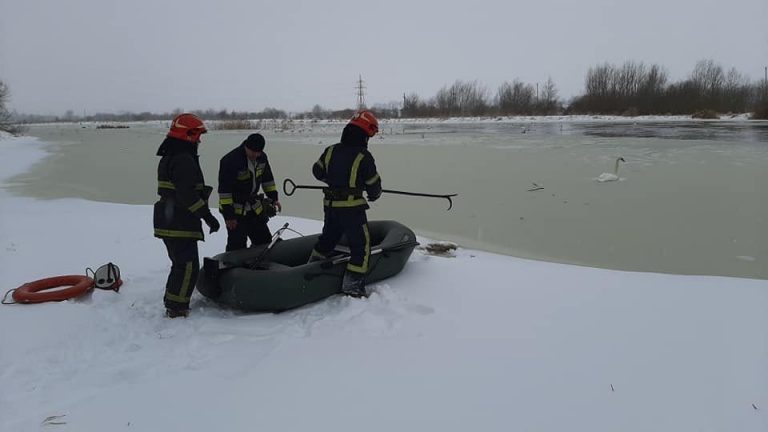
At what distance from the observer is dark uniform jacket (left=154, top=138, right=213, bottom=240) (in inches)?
107

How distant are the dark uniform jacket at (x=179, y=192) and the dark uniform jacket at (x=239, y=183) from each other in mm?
535

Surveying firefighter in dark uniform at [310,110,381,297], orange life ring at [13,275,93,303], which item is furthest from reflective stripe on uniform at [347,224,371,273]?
orange life ring at [13,275,93,303]

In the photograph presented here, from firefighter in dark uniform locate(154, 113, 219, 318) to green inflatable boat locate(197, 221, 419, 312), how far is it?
157 millimetres

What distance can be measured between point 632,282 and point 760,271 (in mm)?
1627

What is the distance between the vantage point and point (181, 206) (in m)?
2.79

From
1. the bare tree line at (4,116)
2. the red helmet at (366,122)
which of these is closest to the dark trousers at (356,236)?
the red helmet at (366,122)

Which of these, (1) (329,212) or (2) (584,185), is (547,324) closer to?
(1) (329,212)

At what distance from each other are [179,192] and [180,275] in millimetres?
511

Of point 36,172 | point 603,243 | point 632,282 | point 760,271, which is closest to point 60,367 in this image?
point 632,282

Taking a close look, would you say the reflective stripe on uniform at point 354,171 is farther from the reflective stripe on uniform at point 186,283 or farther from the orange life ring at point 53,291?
the orange life ring at point 53,291

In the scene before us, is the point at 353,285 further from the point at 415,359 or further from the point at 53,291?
the point at 53,291

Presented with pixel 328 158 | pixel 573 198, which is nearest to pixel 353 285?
pixel 328 158

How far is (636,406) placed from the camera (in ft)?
6.75

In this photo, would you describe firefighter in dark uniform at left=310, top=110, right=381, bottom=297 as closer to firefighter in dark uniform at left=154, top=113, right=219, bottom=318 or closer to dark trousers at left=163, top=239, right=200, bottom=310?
firefighter in dark uniform at left=154, top=113, right=219, bottom=318
